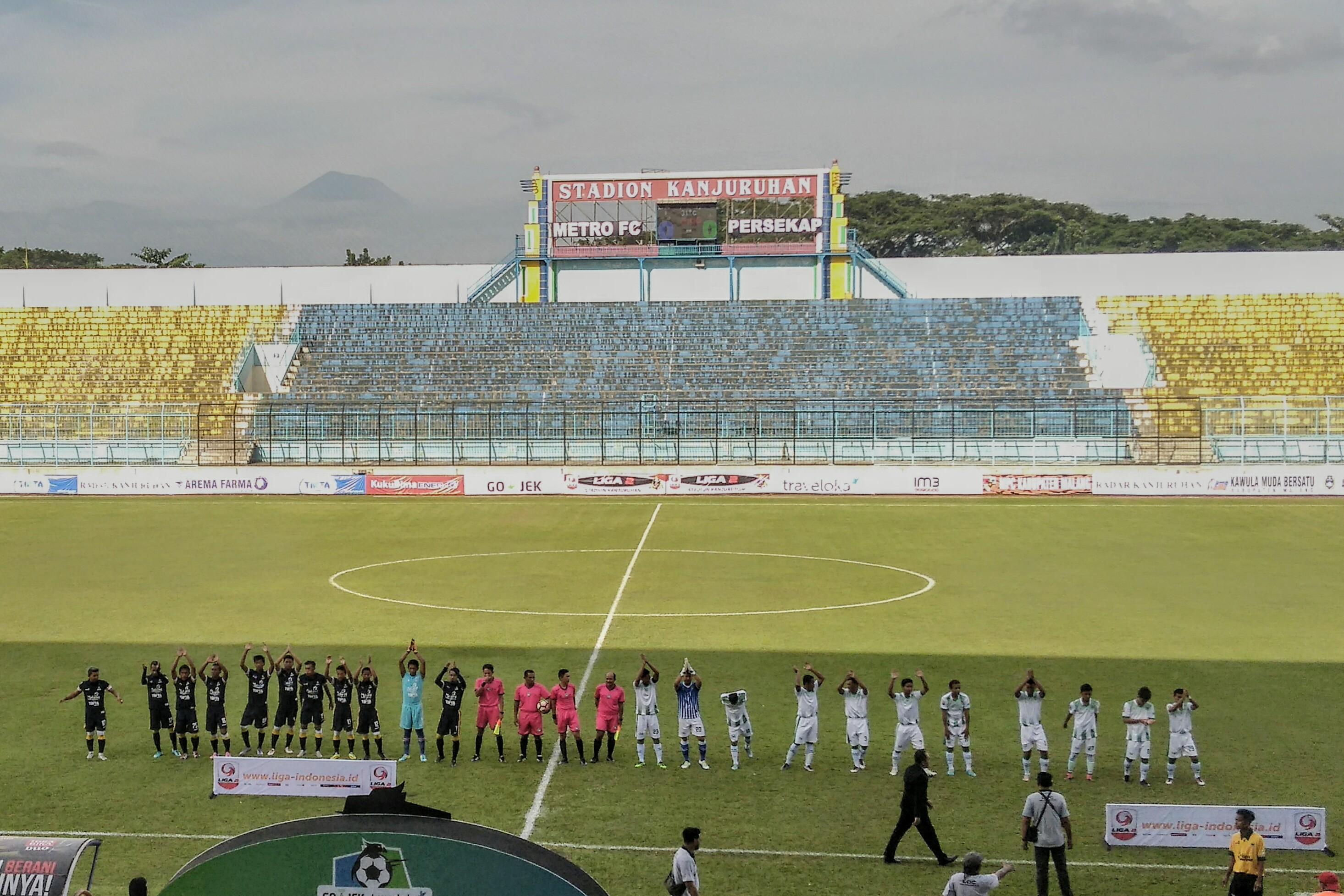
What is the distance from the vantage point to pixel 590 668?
2350 centimetres

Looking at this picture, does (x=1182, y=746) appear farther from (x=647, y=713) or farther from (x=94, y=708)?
(x=94, y=708)

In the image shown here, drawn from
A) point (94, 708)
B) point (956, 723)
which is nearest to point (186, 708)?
point (94, 708)

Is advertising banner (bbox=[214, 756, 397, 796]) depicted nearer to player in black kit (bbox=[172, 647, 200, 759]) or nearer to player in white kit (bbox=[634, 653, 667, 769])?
player in black kit (bbox=[172, 647, 200, 759])

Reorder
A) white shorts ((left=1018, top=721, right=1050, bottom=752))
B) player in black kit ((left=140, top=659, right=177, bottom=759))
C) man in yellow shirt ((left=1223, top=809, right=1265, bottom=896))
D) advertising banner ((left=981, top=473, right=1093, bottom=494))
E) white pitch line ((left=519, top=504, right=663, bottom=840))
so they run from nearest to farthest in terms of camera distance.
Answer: man in yellow shirt ((left=1223, top=809, right=1265, bottom=896))
white pitch line ((left=519, top=504, right=663, bottom=840))
white shorts ((left=1018, top=721, right=1050, bottom=752))
player in black kit ((left=140, top=659, right=177, bottom=759))
advertising banner ((left=981, top=473, right=1093, bottom=494))

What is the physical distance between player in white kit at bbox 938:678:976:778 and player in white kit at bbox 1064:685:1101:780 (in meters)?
1.29

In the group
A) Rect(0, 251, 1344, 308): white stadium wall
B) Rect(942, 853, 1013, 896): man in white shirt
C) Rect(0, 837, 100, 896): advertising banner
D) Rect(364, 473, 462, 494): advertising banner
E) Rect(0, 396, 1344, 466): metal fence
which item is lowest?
Rect(942, 853, 1013, 896): man in white shirt

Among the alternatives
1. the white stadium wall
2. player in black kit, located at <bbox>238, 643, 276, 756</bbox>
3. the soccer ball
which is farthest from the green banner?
the white stadium wall

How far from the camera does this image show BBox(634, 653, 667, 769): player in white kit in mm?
18406

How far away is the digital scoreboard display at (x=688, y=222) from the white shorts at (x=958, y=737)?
5988cm

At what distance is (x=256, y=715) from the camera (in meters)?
18.9

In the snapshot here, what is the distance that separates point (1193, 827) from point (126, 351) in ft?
215

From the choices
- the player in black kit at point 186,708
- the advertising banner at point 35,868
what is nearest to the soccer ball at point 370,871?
the advertising banner at point 35,868

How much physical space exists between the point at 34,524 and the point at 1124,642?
34.9 meters

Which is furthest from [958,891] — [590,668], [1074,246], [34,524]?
[1074,246]
